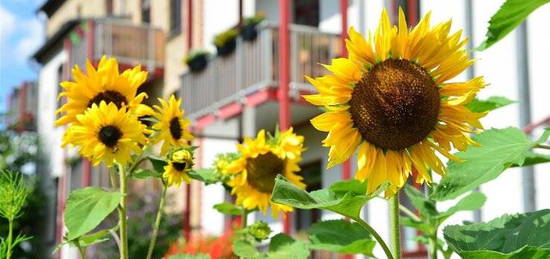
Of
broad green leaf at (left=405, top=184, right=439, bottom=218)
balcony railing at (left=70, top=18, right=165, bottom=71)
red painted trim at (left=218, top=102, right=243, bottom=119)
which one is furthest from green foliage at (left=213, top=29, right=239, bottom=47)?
broad green leaf at (left=405, top=184, right=439, bottom=218)

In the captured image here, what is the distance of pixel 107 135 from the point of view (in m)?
1.96

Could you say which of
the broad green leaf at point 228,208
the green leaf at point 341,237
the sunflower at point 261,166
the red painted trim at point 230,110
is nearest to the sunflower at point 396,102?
the green leaf at point 341,237

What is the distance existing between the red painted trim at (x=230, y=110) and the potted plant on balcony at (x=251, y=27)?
3.21 ft

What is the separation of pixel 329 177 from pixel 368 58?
38.1 ft

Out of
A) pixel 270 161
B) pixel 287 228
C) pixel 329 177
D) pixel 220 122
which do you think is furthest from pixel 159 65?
pixel 270 161

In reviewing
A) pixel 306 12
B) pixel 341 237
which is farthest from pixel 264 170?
pixel 306 12

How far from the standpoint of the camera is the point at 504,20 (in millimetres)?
1554

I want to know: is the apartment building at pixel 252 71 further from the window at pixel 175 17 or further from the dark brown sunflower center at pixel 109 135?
the dark brown sunflower center at pixel 109 135

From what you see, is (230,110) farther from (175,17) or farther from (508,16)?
(508,16)

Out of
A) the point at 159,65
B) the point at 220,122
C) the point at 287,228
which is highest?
the point at 159,65

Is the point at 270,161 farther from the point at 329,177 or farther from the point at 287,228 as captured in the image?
the point at 329,177

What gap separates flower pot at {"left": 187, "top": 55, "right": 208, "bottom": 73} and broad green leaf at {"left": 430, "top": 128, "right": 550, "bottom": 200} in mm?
14026

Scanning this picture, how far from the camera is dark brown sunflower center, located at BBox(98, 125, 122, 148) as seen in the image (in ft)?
6.39

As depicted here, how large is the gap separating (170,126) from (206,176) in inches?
6.0
